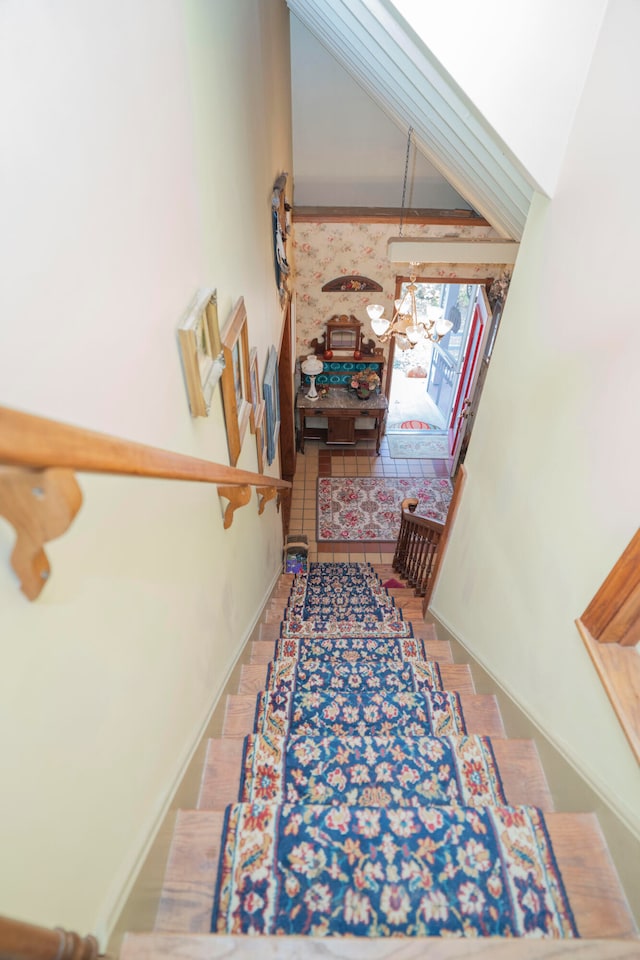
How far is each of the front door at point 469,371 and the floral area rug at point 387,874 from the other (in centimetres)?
534

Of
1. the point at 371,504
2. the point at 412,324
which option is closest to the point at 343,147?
the point at 412,324

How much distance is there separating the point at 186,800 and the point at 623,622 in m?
1.49

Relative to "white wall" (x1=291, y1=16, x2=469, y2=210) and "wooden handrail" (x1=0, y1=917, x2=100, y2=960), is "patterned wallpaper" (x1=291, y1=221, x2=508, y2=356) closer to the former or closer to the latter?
"white wall" (x1=291, y1=16, x2=469, y2=210)

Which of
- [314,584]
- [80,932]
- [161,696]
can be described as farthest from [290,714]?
[314,584]

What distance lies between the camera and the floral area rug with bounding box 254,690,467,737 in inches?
83.5

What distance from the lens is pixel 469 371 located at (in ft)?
21.4

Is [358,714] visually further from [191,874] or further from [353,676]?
[191,874]

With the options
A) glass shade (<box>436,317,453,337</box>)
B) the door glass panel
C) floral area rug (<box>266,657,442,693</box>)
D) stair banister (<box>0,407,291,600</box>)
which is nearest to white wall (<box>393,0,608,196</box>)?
stair banister (<box>0,407,291,600</box>)

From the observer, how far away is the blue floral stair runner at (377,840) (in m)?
1.30

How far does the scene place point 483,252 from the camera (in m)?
4.93

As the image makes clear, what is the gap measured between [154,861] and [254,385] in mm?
2104

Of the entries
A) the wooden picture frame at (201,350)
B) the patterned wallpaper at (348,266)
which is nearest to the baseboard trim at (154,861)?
the wooden picture frame at (201,350)

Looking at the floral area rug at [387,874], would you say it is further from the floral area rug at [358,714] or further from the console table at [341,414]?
the console table at [341,414]

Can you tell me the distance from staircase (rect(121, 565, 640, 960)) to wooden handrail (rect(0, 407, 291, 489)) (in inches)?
43.5
